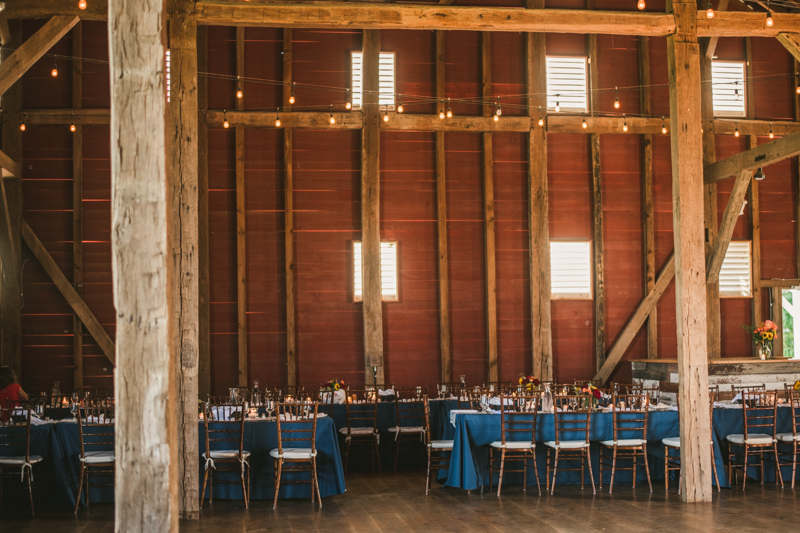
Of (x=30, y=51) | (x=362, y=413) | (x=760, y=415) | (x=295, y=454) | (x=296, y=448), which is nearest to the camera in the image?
(x=295, y=454)

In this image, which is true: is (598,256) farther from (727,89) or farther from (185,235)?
(185,235)

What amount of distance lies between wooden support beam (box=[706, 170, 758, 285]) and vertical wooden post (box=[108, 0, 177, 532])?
32.0ft

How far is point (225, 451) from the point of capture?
22.8 feet

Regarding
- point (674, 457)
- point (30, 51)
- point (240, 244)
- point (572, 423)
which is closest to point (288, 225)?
point (240, 244)

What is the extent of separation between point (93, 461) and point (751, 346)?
10.4 meters

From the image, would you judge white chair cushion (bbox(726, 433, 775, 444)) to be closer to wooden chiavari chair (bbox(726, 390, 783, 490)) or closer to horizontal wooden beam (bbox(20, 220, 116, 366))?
wooden chiavari chair (bbox(726, 390, 783, 490))

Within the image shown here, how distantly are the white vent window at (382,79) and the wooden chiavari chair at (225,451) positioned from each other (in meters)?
6.02

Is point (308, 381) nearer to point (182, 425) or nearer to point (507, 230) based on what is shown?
point (507, 230)

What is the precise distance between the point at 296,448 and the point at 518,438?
7.36ft

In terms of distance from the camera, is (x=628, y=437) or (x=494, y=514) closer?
(x=494, y=514)

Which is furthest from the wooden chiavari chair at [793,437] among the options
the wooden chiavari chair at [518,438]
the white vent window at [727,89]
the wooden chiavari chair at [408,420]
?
the white vent window at [727,89]

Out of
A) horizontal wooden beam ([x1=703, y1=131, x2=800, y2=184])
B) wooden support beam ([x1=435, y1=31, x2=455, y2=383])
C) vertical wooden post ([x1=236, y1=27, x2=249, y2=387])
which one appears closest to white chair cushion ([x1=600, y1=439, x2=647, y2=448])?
wooden support beam ([x1=435, y1=31, x2=455, y2=383])

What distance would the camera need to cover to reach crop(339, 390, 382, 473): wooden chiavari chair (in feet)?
28.6

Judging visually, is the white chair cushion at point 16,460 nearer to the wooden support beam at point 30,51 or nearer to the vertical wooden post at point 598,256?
the wooden support beam at point 30,51
